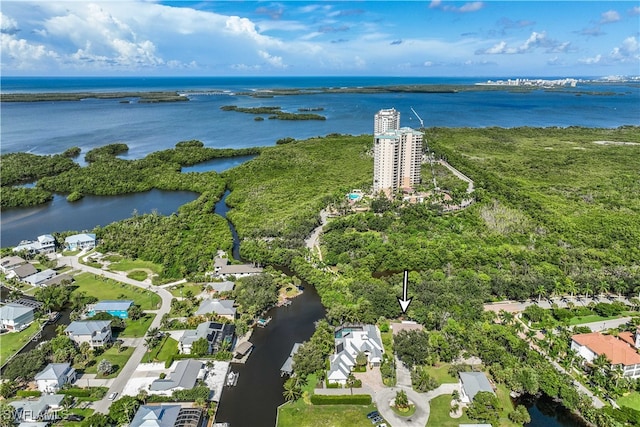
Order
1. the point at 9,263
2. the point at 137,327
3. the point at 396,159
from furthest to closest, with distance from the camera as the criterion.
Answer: the point at 396,159, the point at 9,263, the point at 137,327

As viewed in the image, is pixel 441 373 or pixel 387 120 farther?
pixel 387 120

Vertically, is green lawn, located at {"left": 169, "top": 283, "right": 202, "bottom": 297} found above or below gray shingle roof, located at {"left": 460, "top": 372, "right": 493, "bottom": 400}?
below

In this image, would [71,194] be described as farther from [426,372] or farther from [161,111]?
[161,111]

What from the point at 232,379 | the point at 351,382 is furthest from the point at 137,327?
the point at 351,382

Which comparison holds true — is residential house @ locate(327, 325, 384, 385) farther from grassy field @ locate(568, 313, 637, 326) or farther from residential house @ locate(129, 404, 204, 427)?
grassy field @ locate(568, 313, 637, 326)

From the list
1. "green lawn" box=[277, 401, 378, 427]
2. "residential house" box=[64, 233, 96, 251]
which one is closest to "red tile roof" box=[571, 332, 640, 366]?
"green lawn" box=[277, 401, 378, 427]

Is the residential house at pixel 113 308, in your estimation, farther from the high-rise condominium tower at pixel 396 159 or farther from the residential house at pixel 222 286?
the high-rise condominium tower at pixel 396 159

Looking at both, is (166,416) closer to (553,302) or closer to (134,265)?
(134,265)
